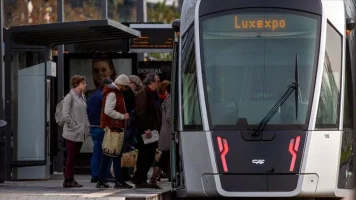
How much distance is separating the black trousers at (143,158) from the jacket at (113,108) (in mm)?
576

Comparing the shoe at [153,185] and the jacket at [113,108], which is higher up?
the jacket at [113,108]

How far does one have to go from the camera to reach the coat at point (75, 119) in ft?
64.7

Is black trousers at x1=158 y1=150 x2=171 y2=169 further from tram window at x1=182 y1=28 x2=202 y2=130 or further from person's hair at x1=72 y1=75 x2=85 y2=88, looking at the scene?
tram window at x1=182 y1=28 x2=202 y2=130

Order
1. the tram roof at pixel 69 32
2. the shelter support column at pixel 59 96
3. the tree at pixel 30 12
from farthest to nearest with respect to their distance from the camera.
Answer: the tree at pixel 30 12 < the shelter support column at pixel 59 96 < the tram roof at pixel 69 32

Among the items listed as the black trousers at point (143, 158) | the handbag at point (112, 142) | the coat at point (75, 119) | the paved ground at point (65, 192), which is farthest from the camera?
the black trousers at point (143, 158)

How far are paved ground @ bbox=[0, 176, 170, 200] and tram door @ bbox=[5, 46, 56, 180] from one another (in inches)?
30.4

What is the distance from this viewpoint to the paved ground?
55.4ft

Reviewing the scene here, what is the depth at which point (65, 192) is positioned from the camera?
1838 centimetres

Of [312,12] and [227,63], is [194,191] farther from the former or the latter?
[312,12]

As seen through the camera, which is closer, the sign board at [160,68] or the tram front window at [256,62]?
the tram front window at [256,62]

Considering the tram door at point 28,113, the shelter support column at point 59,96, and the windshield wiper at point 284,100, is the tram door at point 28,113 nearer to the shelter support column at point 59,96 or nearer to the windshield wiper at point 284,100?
the shelter support column at point 59,96

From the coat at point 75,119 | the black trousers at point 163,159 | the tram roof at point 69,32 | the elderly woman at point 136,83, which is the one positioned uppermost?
the tram roof at point 69,32

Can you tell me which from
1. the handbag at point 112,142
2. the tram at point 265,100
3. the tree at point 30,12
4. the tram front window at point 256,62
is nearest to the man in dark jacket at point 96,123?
the handbag at point 112,142

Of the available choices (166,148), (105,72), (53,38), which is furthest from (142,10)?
(166,148)
